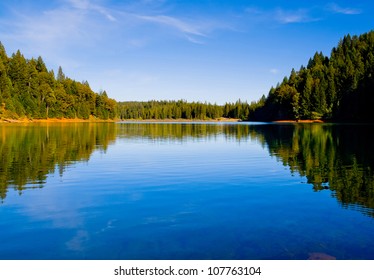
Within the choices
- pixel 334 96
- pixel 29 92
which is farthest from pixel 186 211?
pixel 334 96

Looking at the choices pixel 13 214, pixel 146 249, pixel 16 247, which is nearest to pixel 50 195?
pixel 13 214

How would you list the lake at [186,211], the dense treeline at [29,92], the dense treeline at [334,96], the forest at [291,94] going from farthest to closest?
1. the dense treeline at [334,96]
2. the forest at [291,94]
3. the dense treeline at [29,92]
4. the lake at [186,211]

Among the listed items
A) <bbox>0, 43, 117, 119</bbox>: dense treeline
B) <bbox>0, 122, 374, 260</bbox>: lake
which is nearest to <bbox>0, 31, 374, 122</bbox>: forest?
<bbox>0, 43, 117, 119</bbox>: dense treeline

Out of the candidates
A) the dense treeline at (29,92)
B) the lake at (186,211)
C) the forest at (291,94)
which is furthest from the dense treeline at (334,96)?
the lake at (186,211)

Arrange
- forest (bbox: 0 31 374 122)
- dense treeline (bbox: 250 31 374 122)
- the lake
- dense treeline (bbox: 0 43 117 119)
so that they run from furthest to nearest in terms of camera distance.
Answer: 1. dense treeline (bbox: 250 31 374 122)
2. forest (bbox: 0 31 374 122)
3. dense treeline (bbox: 0 43 117 119)
4. the lake

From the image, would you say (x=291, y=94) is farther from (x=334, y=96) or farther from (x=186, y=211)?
(x=186, y=211)

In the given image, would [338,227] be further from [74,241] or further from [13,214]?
[13,214]

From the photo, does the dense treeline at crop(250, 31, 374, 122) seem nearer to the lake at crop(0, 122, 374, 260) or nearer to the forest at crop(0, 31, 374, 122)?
the forest at crop(0, 31, 374, 122)

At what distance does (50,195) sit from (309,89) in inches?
7235

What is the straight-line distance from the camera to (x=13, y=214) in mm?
15047

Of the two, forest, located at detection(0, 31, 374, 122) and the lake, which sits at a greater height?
forest, located at detection(0, 31, 374, 122)

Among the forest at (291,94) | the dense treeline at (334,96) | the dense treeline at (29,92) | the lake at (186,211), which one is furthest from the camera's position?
the dense treeline at (334,96)

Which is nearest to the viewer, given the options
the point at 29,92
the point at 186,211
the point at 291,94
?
the point at 186,211

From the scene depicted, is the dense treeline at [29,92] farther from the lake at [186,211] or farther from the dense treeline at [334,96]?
the lake at [186,211]
